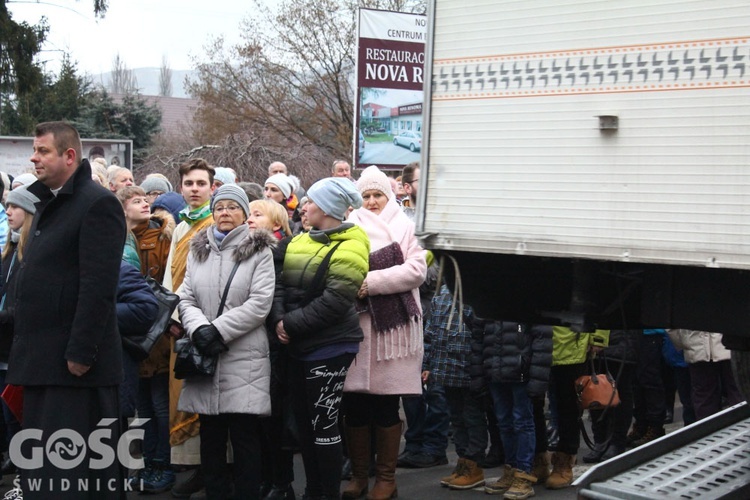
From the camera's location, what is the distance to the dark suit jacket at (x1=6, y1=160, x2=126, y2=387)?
5.30 meters

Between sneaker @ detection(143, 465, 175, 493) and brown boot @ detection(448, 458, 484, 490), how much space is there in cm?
200

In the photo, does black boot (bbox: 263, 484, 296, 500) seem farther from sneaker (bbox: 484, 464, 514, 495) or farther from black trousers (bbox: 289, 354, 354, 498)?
sneaker (bbox: 484, 464, 514, 495)

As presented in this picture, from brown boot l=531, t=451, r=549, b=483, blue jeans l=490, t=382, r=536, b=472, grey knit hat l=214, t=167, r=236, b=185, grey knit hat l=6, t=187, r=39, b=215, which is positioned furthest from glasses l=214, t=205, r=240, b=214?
brown boot l=531, t=451, r=549, b=483

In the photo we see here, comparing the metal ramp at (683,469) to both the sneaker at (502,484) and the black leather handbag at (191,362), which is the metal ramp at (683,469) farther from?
the black leather handbag at (191,362)

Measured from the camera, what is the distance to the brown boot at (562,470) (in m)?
7.52

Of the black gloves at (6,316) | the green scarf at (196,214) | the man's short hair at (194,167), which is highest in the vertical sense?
the man's short hair at (194,167)

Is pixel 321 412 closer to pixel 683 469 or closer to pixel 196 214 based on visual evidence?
pixel 196 214

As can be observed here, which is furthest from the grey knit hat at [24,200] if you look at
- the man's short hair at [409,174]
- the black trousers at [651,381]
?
the black trousers at [651,381]

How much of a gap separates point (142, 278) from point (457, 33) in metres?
3.11

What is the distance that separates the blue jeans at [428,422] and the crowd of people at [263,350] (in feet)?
0.12

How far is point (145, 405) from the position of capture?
763 cm

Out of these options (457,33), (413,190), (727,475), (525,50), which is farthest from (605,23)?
(413,190)

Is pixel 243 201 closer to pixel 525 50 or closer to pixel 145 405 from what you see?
pixel 145 405

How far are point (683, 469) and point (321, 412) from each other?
9.31 ft
